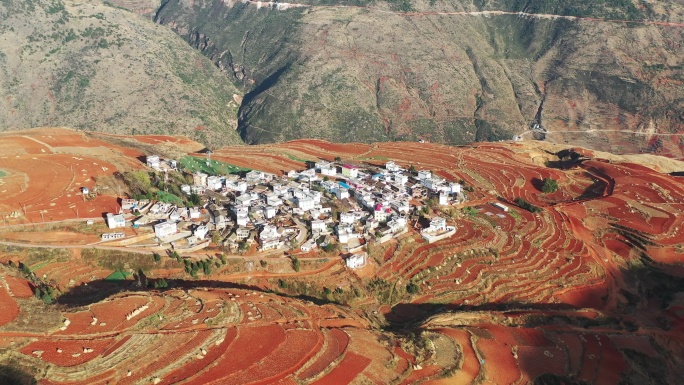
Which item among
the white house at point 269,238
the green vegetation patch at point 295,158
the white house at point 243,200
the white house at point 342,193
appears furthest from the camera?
the green vegetation patch at point 295,158

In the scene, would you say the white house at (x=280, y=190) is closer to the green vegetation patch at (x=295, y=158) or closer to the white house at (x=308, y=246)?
the white house at (x=308, y=246)

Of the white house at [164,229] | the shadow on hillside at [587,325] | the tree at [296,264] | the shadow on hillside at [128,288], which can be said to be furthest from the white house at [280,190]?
the shadow on hillside at [587,325]

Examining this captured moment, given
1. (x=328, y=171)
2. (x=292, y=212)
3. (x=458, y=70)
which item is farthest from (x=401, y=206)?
(x=458, y=70)

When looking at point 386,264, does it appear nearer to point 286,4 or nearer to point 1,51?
point 1,51

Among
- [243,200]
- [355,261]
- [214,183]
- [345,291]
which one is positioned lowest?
[345,291]

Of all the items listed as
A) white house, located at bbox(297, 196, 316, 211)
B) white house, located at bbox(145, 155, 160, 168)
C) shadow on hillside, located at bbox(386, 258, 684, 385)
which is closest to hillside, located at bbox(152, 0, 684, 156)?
white house, located at bbox(145, 155, 160, 168)

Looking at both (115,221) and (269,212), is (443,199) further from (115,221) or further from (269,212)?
(115,221)
